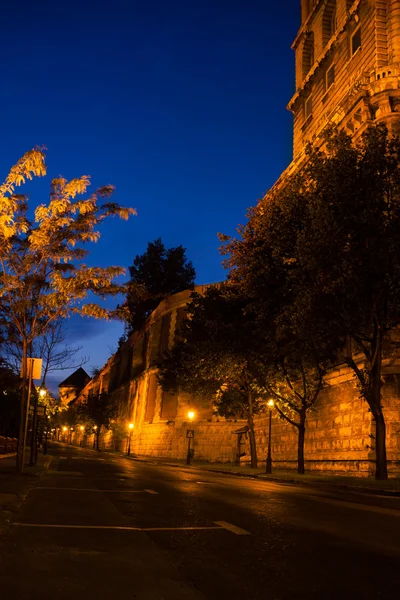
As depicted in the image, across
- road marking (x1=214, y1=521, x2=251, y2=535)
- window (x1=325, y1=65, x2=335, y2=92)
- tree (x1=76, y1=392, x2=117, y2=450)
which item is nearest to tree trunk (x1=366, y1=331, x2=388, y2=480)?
road marking (x1=214, y1=521, x2=251, y2=535)

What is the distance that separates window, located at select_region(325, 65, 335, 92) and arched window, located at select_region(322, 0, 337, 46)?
140 inches

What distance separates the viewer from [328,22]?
4616 cm

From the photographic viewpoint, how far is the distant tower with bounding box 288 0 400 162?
33938mm

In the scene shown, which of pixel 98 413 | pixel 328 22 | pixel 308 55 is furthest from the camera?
pixel 98 413

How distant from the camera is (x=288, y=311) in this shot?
20.3m

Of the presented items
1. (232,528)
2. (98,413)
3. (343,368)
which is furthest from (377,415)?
(98,413)

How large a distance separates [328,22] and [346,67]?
880cm

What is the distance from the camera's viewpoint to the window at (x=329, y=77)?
1694 inches

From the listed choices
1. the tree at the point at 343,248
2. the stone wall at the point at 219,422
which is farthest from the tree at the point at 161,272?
the tree at the point at 343,248

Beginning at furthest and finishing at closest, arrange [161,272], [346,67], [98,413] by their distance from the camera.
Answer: [161,272] → [98,413] → [346,67]

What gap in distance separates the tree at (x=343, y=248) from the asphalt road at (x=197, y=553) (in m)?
10.1

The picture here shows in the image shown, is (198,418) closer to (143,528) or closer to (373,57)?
(373,57)

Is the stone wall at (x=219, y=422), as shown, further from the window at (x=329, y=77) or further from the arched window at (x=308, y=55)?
the arched window at (x=308, y=55)

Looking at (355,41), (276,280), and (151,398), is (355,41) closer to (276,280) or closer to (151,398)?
(276,280)
